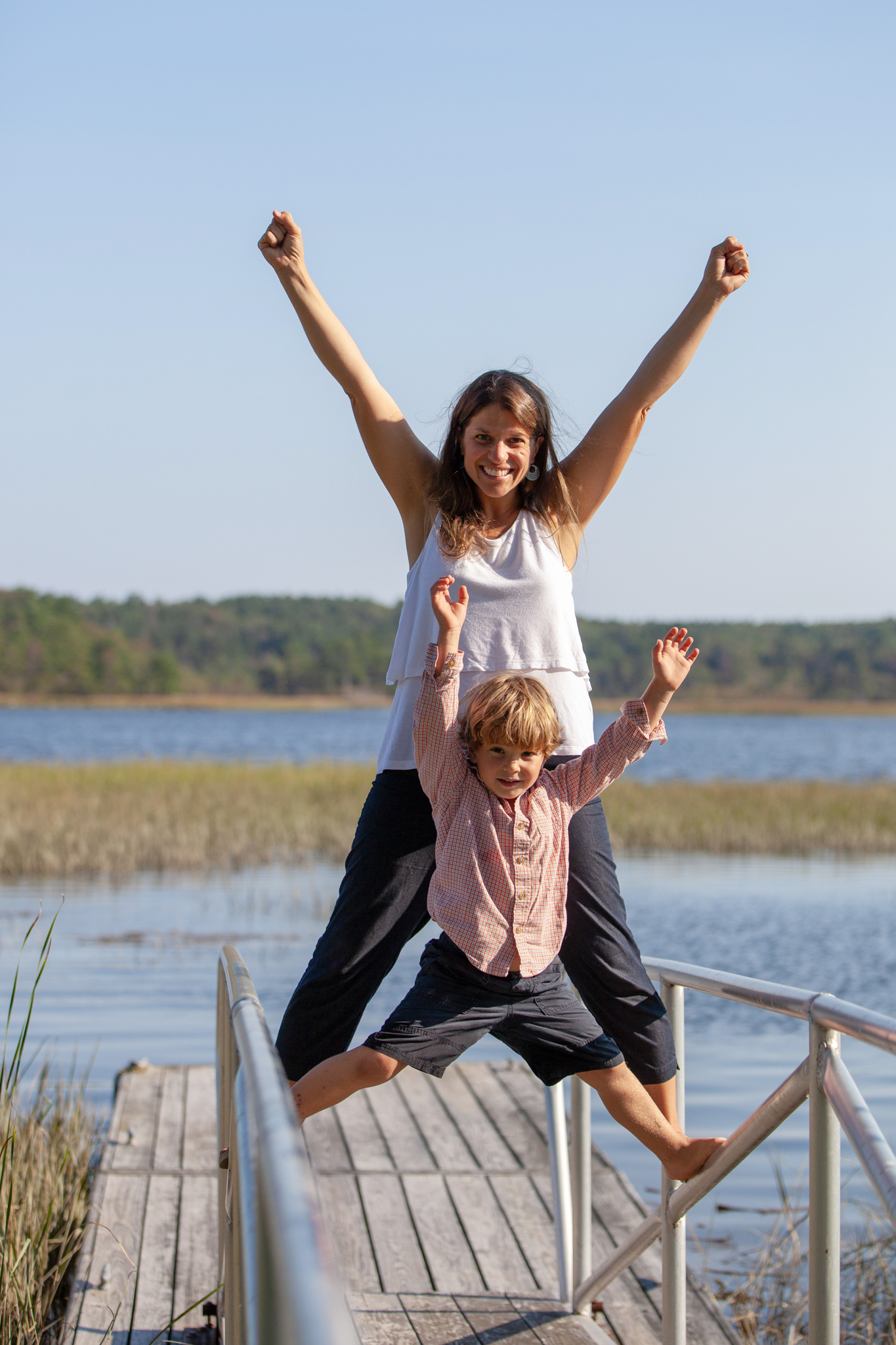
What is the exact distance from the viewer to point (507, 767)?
2252mm

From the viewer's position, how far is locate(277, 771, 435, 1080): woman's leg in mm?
2383

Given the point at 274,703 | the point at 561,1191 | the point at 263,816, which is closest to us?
the point at 561,1191

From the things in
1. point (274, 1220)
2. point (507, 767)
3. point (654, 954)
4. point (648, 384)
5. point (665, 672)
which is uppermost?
point (648, 384)

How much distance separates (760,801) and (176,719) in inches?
2205

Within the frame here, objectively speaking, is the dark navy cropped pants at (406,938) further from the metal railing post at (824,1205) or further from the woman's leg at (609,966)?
the metal railing post at (824,1205)

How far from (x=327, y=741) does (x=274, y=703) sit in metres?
37.3

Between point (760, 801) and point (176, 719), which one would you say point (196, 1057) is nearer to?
point (760, 801)

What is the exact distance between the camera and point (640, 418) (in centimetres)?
251

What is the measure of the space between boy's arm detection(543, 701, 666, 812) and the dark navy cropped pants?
0.07 meters

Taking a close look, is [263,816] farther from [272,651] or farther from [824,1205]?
[272,651]

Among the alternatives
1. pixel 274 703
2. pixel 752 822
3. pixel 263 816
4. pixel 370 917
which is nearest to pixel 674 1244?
pixel 370 917

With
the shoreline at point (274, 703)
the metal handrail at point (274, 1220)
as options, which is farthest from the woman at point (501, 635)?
the shoreline at point (274, 703)

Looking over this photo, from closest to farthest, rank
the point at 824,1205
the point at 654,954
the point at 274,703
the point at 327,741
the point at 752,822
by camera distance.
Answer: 1. the point at 824,1205
2. the point at 654,954
3. the point at 752,822
4. the point at 327,741
5. the point at 274,703

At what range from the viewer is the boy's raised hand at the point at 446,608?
219 centimetres
